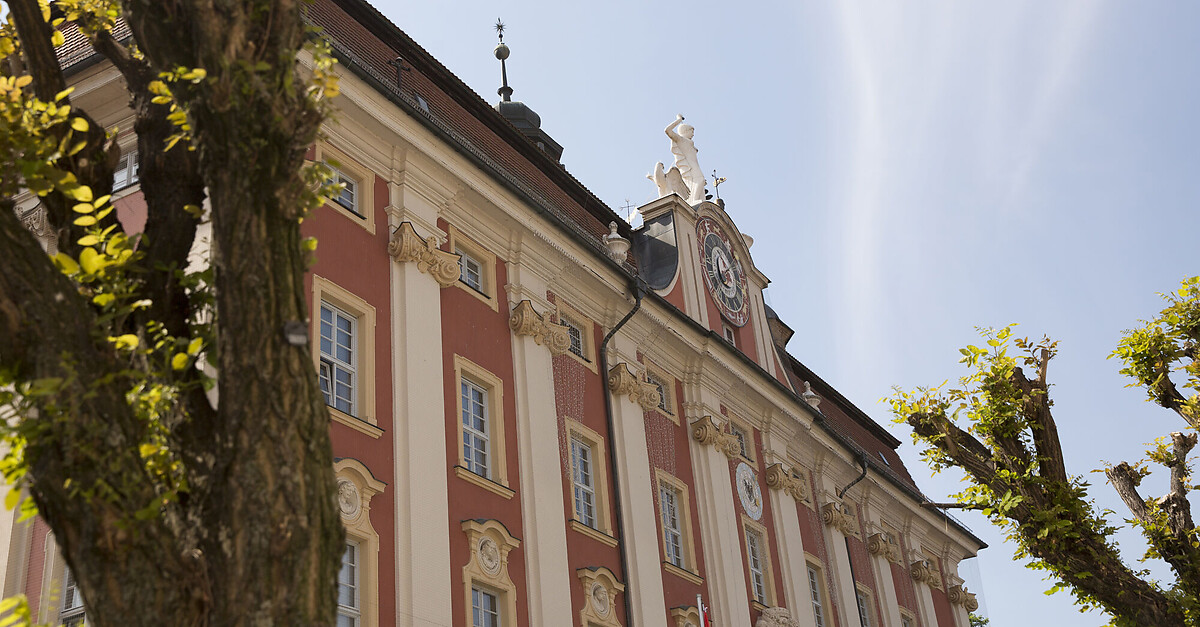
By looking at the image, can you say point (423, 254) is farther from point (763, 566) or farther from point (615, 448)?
point (763, 566)

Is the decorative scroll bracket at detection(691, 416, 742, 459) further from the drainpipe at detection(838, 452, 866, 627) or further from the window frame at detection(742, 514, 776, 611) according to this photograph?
the drainpipe at detection(838, 452, 866, 627)

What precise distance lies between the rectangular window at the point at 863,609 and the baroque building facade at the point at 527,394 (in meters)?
0.06

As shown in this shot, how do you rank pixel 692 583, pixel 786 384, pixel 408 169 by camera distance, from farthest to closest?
1. pixel 786 384
2. pixel 692 583
3. pixel 408 169

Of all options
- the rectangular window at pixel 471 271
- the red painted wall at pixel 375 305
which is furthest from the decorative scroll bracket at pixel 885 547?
the red painted wall at pixel 375 305

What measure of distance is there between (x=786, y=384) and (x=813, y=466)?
1.88 metres

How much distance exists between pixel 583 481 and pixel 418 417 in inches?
170

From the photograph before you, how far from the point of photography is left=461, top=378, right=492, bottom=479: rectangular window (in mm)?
17469

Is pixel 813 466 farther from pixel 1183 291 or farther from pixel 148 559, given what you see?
pixel 148 559

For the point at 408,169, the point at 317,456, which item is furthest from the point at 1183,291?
the point at 317,456

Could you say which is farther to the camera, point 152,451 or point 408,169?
point 408,169

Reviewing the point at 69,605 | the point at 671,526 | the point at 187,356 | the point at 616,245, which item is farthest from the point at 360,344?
the point at 187,356

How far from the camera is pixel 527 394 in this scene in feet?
61.9

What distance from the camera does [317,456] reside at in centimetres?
570

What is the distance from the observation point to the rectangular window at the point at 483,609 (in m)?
Result: 16.1
